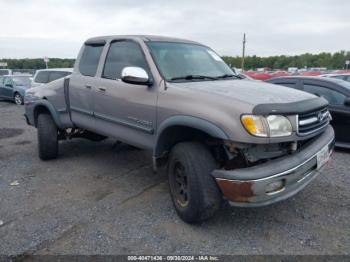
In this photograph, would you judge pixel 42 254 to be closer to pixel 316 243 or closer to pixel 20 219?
pixel 20 219

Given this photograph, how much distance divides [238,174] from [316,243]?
1039 millimetres

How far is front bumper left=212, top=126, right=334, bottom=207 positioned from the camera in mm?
2635

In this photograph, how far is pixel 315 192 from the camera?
4.02m

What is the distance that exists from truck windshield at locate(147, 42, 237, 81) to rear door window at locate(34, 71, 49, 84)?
8.73 m

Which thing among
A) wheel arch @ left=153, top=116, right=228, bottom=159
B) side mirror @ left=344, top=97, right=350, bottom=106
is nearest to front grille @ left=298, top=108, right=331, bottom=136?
wheel arch @ left=153, top=116, right=228, bottom=159

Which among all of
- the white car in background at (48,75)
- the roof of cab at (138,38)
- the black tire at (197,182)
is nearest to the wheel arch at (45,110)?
the roof of cab at (138,38)

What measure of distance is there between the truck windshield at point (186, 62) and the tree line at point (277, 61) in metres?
57.8

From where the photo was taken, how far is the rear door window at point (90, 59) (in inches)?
178

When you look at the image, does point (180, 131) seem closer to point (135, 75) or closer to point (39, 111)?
point (135, 75)

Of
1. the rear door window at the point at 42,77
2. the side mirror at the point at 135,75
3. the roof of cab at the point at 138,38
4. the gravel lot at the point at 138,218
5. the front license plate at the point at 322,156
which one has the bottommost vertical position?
the gravel lot at the point at 138,218

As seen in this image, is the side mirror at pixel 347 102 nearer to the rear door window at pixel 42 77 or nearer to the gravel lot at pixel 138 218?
the gravel lot at pixel 138 218

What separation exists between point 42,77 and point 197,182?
1052 cm

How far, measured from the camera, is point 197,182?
114 inches

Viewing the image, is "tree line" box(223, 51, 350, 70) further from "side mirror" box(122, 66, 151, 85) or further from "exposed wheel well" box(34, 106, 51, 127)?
"side mirror" box(122, 66, 151, 85)
